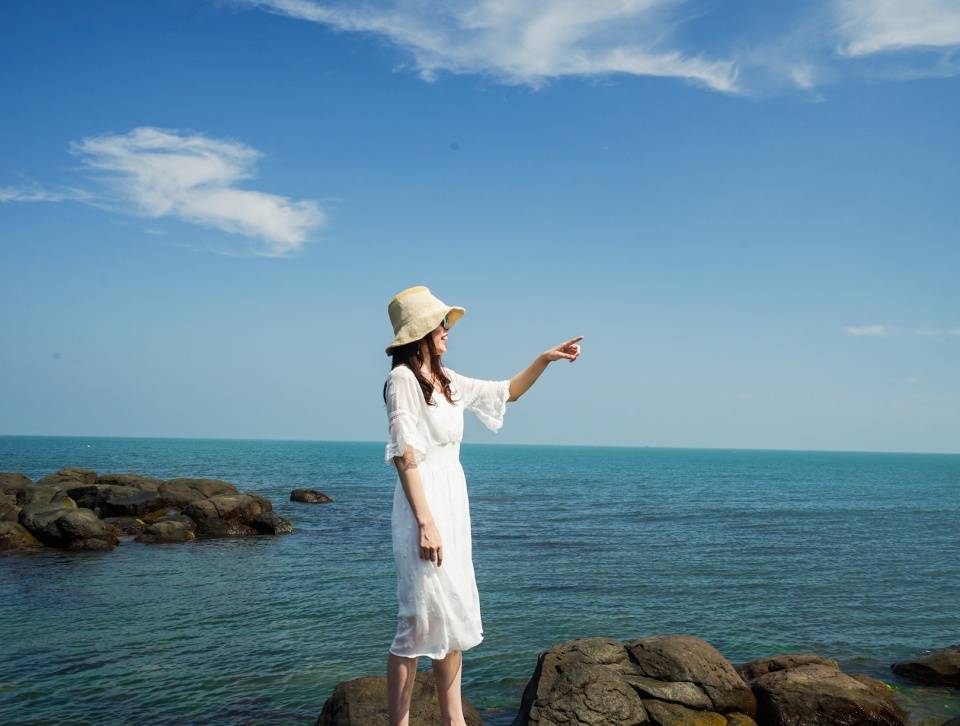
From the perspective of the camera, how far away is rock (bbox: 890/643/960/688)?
10930mm

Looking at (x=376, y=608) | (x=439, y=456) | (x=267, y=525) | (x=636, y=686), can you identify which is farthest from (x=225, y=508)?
(x=439, y=456)

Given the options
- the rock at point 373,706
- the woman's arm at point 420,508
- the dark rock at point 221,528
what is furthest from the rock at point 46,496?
the woman's arm at point 420,508

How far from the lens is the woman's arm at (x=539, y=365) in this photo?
4.93m

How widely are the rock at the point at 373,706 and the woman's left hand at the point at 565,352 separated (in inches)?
170

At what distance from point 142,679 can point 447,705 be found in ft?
27.6

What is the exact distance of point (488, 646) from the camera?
13164 millimetres

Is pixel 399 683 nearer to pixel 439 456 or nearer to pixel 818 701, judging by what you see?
pixel 439 456

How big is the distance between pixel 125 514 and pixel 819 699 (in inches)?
1078

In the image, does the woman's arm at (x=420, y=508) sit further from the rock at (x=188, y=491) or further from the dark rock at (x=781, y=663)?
the rock at (x=188, y=491)

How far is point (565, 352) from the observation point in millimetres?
4938

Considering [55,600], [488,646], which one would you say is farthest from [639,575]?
[55,600]

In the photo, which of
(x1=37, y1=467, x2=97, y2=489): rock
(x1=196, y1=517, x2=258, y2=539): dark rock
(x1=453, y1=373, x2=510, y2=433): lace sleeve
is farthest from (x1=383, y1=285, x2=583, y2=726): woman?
(x1=37, y1=467, x2=97, y2=489): rock

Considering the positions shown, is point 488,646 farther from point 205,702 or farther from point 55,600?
point 55,600

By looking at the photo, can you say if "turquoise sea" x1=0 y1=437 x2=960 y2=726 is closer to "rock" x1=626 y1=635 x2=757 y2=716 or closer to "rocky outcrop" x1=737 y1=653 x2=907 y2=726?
"rocky outcrop" x1=737 y1=653 x2=907 y2=726
